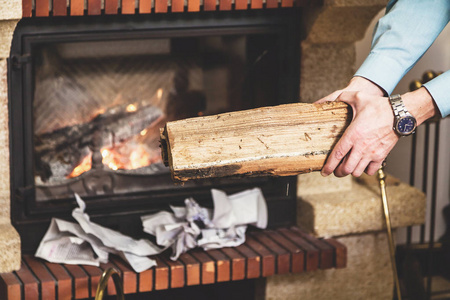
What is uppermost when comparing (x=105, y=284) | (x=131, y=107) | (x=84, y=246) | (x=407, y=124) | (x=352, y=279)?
(x=407, y=124)

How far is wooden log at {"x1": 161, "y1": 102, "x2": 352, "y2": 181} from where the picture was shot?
46.1 inches

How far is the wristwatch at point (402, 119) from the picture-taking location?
1262mm

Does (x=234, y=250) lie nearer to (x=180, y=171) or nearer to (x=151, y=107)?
(x=151, y=107)

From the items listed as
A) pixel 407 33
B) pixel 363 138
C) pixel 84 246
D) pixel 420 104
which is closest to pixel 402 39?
pixel 407 33

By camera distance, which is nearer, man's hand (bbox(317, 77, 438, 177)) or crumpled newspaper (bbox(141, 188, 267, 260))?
man's hand (bbox(317, 77, 438, 177))

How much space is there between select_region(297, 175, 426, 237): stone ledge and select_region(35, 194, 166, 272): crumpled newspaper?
509 mm

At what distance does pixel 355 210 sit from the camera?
2.19 meters

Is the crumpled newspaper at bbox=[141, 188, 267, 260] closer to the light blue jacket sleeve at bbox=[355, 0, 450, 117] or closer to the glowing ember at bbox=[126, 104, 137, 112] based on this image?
the glowing ember at bbox=[126, 104, 137, 112]

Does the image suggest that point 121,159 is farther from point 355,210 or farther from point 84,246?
point 355,210

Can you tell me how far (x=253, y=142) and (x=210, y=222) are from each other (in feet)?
2.93

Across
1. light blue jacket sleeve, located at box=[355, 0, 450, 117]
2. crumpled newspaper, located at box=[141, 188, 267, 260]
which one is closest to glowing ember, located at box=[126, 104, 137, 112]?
crumpled newspaper, located at box=[141, 188, 267, 260]

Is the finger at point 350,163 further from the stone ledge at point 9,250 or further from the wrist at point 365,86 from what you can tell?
the stone ledge at point 9,250

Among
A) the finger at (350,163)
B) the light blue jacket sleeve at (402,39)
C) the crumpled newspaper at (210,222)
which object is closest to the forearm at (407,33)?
the light blue jacket sleeve at (402,39)

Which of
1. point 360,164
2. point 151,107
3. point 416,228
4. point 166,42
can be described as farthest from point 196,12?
point 416,228
